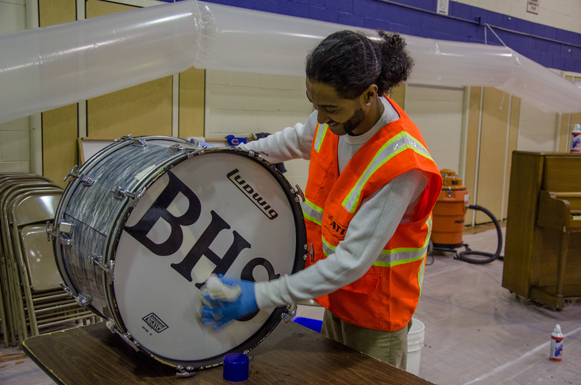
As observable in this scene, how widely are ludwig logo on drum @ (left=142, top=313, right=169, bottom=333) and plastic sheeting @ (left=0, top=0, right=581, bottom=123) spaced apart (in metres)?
1.84

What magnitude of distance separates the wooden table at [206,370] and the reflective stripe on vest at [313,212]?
0.36 metres

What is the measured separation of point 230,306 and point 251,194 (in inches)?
11.5

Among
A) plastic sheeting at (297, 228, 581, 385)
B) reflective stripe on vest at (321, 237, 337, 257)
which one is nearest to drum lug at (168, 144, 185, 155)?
reflective stripe on vest at (321, 237, 337, 257)

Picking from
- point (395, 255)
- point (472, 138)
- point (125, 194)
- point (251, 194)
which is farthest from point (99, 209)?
point (472, 138)

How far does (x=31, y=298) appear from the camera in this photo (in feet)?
8.11

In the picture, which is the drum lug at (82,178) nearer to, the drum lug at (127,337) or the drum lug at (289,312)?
the drum lug at (127,337)

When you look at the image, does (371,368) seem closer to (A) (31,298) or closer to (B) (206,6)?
(A) (31,298)

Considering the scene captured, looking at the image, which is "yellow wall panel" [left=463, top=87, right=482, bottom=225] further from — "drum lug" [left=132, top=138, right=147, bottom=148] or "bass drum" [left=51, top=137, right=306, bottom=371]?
"drum lug" [left=132, top=138, right=147, bottom=148]

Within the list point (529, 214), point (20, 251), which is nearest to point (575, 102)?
point (529, 214)

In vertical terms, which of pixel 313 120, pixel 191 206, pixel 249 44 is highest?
pixel 249 44

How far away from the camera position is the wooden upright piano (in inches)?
130

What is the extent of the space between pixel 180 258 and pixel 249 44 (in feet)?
7.93

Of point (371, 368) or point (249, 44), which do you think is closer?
point (371, 368)

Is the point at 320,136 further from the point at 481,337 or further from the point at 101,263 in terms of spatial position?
the point at 481,337
